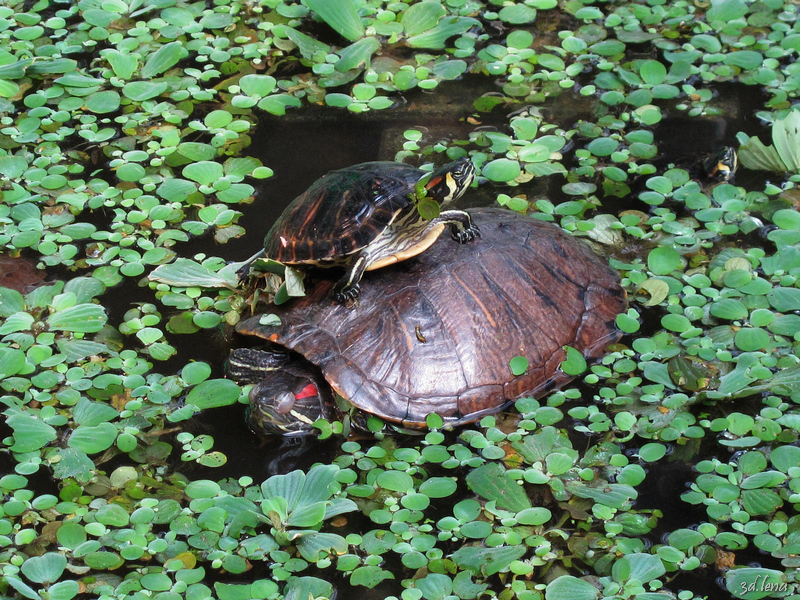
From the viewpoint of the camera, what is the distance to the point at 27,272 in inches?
160

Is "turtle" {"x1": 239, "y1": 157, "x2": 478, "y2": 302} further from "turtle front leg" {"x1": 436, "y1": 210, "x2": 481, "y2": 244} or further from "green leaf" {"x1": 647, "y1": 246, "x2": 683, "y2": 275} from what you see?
"green leaf" {"x1": 647, "y1": 246, "x2": 683, "y2": 275}

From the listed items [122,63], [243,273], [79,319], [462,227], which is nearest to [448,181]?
[462,227]

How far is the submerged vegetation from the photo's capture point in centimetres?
294

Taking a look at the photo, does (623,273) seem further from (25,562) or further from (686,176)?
(25,562)

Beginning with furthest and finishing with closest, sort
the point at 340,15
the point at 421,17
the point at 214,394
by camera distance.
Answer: the point at 421,17 < the point at 340,15 < the point at 214,394

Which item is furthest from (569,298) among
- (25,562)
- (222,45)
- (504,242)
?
(222,45)

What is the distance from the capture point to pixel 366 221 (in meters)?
3.23

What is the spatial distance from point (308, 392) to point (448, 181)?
101cm

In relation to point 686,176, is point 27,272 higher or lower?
lower

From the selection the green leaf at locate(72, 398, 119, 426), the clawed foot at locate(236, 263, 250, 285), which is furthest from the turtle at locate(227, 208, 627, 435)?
the green leaf at locate(72, 398, 119, 426)

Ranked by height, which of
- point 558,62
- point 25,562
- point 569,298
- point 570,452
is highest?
point 558,62

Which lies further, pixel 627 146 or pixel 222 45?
pixel 222 45

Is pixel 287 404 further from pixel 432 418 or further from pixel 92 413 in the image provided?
pixel 92 413

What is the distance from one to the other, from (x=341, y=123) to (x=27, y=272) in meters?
1.93
